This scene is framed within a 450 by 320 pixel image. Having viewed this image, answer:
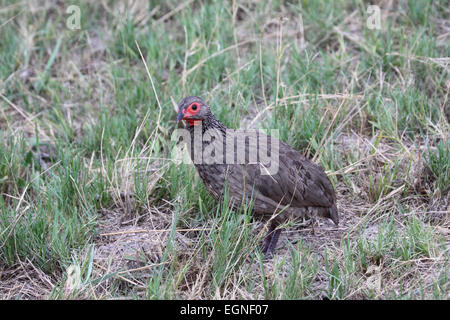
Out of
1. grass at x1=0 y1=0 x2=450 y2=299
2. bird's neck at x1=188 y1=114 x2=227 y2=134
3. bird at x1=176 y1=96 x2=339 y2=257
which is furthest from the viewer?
bird's neck at x1=188 y1=114 x2=227 y2=134

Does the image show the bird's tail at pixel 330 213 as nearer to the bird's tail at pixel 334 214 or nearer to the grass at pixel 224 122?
the bird's tail at pixel 334 214

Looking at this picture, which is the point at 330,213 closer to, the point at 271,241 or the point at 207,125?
the point at 271,241

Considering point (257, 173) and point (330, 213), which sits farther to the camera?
point (330, 213)

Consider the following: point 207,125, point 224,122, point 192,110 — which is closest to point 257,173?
point 207,125

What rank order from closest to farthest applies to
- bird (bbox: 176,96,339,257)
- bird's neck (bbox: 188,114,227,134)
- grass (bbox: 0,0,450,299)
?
1. grass (bbox: 0,0,450,299)
2. bird (bbox: 176,96,339,257)
3. bird's neck (bbox: 188,114,227,134)

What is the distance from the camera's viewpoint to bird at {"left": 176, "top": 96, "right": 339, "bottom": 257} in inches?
159

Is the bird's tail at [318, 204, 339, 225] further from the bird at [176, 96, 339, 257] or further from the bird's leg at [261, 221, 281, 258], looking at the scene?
the bird's leg at [261, 221, 281, 258]

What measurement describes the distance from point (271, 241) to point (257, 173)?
504 mm

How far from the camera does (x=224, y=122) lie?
5.07 metres

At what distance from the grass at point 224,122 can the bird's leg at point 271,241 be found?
0.40ft

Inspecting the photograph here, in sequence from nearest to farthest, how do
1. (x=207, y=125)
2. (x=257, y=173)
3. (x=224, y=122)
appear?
(x=257, y=173) → (x=207, y=125) → (x=224, y=122)

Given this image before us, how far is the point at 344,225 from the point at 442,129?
1.11 metres

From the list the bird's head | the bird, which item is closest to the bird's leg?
the bird
